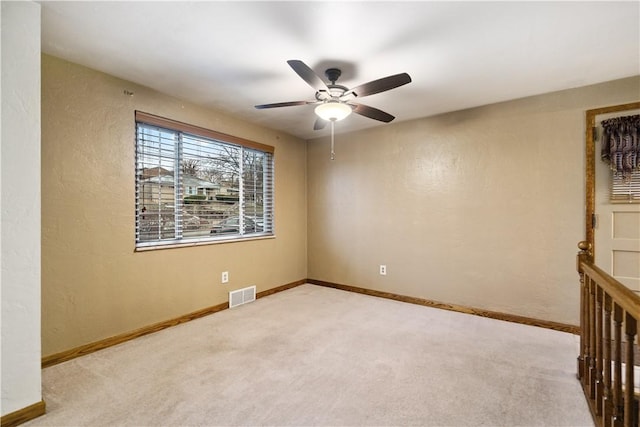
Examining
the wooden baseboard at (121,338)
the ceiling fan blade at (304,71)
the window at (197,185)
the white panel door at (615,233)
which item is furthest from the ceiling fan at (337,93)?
the wooden baseboard at (121,338)

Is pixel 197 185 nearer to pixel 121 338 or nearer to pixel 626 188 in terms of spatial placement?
pixel 121 338

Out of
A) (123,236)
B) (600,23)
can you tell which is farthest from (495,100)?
(123,236)

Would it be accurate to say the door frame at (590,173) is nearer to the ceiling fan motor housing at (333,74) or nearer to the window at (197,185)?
the ceiling fan motor housing at (333,74)

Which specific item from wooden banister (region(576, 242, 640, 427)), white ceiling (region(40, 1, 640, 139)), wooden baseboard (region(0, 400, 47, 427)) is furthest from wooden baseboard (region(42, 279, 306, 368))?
wooden banister (region(576, 242, 640, 427))

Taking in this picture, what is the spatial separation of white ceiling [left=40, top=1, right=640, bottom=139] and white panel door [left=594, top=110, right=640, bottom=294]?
865 mm

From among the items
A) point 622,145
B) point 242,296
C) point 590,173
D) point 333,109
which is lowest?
point 242,296

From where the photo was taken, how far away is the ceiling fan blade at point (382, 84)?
200cm

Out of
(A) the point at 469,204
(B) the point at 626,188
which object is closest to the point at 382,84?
(A) the point at 469,204

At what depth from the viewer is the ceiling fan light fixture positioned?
235 cm

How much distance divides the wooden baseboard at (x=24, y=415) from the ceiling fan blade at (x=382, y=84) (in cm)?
271

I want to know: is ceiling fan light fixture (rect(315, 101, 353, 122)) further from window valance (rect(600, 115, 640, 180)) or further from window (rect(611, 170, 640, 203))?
window (rect(611, 170, 640, 203))

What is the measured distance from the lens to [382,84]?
210 centimetres

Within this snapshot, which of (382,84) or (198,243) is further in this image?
(198,243)

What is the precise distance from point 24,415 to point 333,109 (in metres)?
2.63
